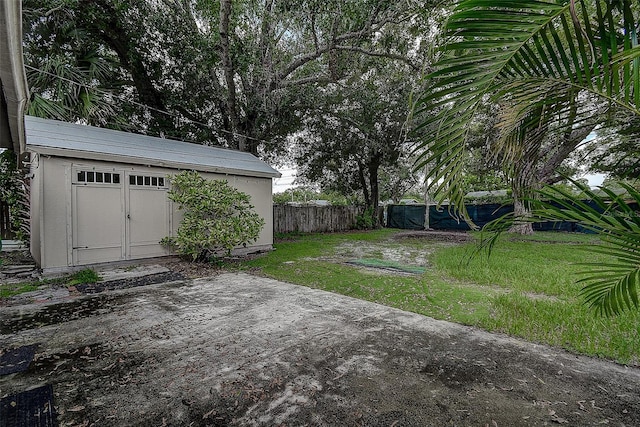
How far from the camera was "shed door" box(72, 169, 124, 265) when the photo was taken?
5.38 meters

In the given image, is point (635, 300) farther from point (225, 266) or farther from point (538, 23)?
point (225, 266)

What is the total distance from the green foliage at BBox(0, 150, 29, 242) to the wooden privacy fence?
23.9ft

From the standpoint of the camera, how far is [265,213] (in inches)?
327

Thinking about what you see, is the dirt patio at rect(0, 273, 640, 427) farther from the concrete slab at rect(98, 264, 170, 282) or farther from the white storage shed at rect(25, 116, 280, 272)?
the white storage shed at rect(25, 116, 280, 272)

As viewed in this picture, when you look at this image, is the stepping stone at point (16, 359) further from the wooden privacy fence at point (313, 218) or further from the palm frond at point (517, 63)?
the wooden privacy fence at point (313, 218)

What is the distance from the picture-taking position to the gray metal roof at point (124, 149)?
5.20 metres

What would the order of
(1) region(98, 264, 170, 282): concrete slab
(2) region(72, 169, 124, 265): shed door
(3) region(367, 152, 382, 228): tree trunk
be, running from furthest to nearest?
1. (3) region(367, 152, 382, 228): tree trunk
2. (2) region(72, 169, 124, 265): shed door
3. (1) region(98, 264, 170, 282): concrete slab

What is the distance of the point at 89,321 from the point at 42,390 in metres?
1.37

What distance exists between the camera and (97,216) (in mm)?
5594

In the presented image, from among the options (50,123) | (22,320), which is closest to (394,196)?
(50,123)

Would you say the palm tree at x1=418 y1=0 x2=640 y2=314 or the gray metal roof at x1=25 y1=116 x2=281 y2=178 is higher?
the gray metal roof at x1=25 y1=116 x2=281 y2=178

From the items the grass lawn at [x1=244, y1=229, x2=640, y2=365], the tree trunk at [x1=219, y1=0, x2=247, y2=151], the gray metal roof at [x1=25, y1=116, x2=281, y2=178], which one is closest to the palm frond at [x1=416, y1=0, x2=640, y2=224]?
the grass lawn at [x1=244, y1=229, x2=640, y2=365]

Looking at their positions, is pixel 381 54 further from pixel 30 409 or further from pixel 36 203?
pixel 30 409

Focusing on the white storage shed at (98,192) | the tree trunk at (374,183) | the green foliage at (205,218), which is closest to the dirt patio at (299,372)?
the white storage shed at (98,192)
